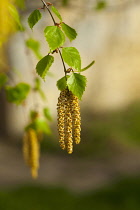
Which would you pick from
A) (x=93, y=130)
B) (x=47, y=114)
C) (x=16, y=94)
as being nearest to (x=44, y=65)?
(x=16, y=94)

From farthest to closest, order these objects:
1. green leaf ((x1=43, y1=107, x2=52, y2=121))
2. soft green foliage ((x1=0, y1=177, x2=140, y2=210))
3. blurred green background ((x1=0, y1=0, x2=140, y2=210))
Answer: blurred green background ((x1=0, y1=0, x2=140, y2=210)) < soft green foliage ((x1=0, y1=177, x2=140, y2=210)) < green leaf ((x1=43, y1=107, x2=52, y2=121))

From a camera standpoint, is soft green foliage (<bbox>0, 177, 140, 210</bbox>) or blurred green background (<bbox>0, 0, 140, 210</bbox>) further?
blurred green background (<bbox>0, 0, 140, 210</bbox>)

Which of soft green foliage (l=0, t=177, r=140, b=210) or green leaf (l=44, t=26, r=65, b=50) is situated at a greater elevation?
soft green foliage (l=0, t=177, r=140, b=210)

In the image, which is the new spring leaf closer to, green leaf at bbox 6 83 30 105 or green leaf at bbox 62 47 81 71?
green leaf at bbox 6 83 30 105

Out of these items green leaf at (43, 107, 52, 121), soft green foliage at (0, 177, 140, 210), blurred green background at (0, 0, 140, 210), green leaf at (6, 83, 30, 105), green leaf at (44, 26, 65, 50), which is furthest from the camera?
blurred green background at (0, 0, 140, 210)

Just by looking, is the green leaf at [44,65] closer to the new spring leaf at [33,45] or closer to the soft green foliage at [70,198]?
the new spring leaf at [33,45]

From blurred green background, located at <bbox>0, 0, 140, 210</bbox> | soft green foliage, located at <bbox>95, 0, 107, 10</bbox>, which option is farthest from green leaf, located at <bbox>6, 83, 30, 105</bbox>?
soft green foliage, located at <bbox>95, 0, 107, 10</bbox>

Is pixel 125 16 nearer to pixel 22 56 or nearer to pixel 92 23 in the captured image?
pixel 92 23
